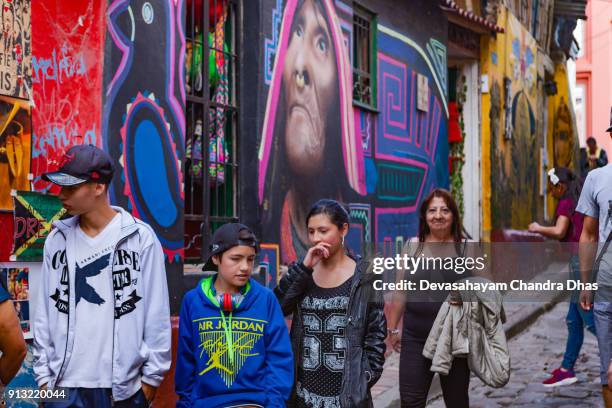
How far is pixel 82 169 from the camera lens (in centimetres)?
366

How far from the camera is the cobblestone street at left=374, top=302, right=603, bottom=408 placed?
7.30m

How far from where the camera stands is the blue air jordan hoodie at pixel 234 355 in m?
3.86

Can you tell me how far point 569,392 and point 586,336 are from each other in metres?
3.59

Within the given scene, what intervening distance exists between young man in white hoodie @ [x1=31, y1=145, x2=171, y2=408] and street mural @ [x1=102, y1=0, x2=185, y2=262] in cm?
220

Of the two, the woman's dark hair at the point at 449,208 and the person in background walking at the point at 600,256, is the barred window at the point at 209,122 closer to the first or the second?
the woman's dark hair at the point at 449,208

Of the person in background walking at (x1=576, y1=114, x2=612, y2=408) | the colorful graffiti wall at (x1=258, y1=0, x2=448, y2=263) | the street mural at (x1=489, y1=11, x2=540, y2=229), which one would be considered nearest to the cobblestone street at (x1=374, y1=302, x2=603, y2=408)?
the colorful graffiti wall at (x1=258, y1=0, x2=448, y2=263)

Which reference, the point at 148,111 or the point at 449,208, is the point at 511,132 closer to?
the point at 148,111

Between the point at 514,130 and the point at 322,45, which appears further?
the point at 514,130

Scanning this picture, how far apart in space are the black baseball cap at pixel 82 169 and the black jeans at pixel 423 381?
7.46 feet

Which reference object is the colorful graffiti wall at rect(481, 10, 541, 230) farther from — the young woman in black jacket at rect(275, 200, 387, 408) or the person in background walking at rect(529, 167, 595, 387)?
the young woman in black jacket at rect(275, 200, 387, 408)

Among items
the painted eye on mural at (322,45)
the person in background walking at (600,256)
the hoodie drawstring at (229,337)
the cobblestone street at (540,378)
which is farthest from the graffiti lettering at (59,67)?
the cobblestone street at (540,378)

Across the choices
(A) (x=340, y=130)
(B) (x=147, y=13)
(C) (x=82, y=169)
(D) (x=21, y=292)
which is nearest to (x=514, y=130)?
(A) (x=340, y=130)

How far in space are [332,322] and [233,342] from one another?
58 cm

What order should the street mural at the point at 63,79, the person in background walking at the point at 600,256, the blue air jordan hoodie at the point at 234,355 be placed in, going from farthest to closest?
the street mural at the point at 63,79 → the person in background walking at the point at 600,256 → the blue air jordan hoodie at the point at 234,355
